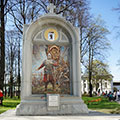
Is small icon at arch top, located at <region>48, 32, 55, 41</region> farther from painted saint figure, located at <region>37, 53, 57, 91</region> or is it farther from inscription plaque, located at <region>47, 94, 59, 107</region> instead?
inscription plaque, located at <region>47, 94, 59, 107</region>

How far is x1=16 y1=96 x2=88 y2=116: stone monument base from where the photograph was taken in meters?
9.81

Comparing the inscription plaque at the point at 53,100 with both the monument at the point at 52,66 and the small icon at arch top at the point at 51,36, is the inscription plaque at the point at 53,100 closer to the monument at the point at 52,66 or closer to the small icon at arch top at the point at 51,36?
the monument at the point at 52,66

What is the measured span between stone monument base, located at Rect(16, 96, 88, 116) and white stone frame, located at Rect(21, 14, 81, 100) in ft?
1.59

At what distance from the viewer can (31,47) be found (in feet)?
36.0

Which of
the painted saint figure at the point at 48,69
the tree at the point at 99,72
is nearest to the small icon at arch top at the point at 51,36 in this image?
the painted saint figure at the point at 48,69

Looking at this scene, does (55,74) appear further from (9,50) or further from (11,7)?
(9,50)

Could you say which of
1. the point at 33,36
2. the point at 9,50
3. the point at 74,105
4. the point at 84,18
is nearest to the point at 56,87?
the point at 74,105

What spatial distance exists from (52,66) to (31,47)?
158cm

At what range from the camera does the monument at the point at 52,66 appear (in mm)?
10266

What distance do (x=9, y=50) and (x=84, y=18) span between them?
13.3 metres

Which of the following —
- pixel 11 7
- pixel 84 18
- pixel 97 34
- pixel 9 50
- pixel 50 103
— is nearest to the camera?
pixel 50 103

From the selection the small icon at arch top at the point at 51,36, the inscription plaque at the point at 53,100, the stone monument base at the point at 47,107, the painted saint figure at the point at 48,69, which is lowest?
the stone monument base at the point at 47,107

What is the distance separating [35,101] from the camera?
1008 centimetres

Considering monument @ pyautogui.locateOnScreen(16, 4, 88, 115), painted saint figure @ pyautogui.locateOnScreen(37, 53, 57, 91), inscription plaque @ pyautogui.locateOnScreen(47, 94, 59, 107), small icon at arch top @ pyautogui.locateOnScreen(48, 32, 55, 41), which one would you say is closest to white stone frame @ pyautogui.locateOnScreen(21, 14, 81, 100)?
monument @ pyautogui.locateOnScreen(16, 4, 88, 115)
